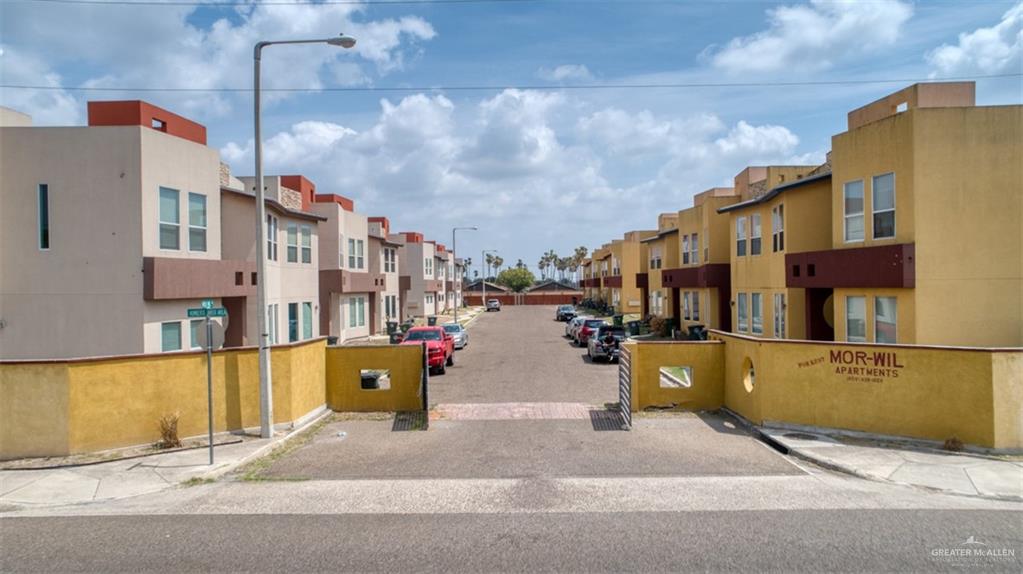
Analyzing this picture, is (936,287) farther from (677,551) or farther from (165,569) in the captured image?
(165,569)

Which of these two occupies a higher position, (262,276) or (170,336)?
(262,276)

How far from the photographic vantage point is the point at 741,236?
25469 mm

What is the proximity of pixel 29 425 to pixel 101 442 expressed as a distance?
1.20m

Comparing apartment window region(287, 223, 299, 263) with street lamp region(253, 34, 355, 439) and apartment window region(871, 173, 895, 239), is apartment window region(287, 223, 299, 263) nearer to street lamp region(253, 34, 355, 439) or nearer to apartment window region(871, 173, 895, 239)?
street lamp region(253, 34, 355, 439)

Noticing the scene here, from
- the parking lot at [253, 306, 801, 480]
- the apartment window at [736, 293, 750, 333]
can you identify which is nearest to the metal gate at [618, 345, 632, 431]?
the parking lot at [253, 306, 801, 480]

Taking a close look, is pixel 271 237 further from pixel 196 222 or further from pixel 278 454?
pixel 278 454

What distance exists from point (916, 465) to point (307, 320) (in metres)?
23.0

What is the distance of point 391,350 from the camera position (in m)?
15.1

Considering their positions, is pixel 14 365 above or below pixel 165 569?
above

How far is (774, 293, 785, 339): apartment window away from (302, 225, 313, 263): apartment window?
19.3 meters

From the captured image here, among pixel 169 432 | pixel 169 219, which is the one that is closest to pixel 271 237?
pixel 169 219

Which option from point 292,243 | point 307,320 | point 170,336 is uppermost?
point 292,243

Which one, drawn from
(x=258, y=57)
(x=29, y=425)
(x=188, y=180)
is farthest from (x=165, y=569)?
(x=188, y=180)

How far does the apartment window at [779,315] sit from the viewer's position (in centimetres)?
2153
